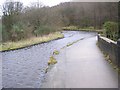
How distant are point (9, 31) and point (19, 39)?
74.2 inches

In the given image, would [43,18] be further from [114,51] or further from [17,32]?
[114,51]

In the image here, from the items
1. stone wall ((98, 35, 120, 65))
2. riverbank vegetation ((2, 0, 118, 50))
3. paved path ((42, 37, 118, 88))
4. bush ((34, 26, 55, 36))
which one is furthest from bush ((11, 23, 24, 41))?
paved path ((42, 37, 118, 88))

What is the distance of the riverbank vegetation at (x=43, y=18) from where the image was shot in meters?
34.3

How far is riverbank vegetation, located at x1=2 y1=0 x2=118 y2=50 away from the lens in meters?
34.3

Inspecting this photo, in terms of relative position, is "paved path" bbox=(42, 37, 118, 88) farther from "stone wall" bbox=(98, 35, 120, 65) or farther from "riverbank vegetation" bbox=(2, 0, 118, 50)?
"riverbank vegetation" bbox=(2, 0, 118, 50)

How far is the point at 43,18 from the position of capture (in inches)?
1826

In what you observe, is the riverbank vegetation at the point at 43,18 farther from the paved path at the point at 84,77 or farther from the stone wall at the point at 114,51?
the paved path at the point at 84,77

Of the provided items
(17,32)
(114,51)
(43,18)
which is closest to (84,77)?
(114,51)

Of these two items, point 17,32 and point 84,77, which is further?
point 17,32

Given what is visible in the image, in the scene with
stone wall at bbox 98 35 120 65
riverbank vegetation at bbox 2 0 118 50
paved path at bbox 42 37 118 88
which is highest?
riverbank vegetation at bbox 2 0 118 50

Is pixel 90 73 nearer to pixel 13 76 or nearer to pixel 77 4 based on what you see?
pixel 13 76

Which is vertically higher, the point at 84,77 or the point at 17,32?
the point at 17,32

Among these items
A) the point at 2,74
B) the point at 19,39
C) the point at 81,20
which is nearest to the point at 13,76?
the point at 2,74

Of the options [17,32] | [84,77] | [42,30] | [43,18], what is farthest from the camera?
[43,18]
